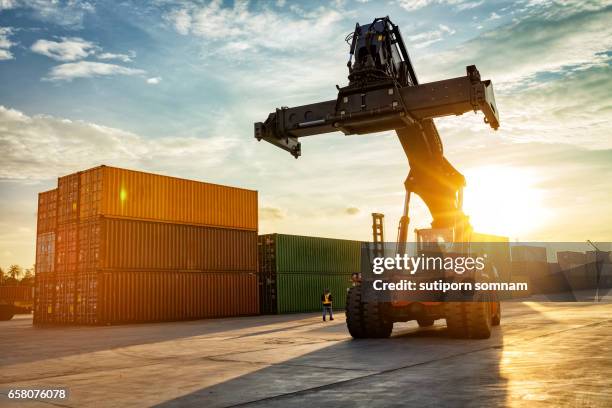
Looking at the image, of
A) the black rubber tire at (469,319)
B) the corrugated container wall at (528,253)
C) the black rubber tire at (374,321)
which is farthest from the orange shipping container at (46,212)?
the corrugated container wall at (528,253)

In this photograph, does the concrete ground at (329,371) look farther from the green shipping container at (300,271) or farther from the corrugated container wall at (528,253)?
the corrugated container wall at (528,253)

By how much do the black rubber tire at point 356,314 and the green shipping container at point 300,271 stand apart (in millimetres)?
20014

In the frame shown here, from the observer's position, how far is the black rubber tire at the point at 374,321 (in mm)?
14133

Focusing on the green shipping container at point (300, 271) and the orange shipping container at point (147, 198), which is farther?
the green shipping container at point (300, 271)

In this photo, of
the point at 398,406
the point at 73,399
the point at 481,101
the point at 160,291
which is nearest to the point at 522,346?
the point at 481,101

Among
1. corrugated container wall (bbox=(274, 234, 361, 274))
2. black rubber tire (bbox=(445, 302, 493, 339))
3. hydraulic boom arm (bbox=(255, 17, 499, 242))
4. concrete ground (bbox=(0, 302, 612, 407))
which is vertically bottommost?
concrete ground (bbox=(0, 302, 612, 407))

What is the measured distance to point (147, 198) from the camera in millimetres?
27266

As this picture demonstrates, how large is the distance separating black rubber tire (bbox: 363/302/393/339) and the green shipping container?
20.1 meters

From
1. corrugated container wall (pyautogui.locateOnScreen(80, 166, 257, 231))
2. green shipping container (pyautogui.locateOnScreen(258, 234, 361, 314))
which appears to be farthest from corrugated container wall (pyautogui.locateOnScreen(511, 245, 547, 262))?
corrugated container wall (pyautogui.locateOnScreen(80, 166, 257, 231))

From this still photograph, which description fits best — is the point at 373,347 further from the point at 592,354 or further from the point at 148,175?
the point at 148,175

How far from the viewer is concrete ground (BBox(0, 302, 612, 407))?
677 centimetres

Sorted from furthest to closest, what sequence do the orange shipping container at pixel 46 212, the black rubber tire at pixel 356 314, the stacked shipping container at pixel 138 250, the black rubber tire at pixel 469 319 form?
the orange shipping container at pixel 46 212
the stacked shipping container at pixel 138 250
the black rubber tire at pixel 356 314
the black rubber tire at pixel 469 319

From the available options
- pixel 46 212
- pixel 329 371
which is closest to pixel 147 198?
pixel 46 212

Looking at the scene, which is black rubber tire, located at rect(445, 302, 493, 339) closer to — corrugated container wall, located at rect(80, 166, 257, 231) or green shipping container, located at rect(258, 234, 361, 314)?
corrugated container wall, located at rect(80, 166, 257, 231)
